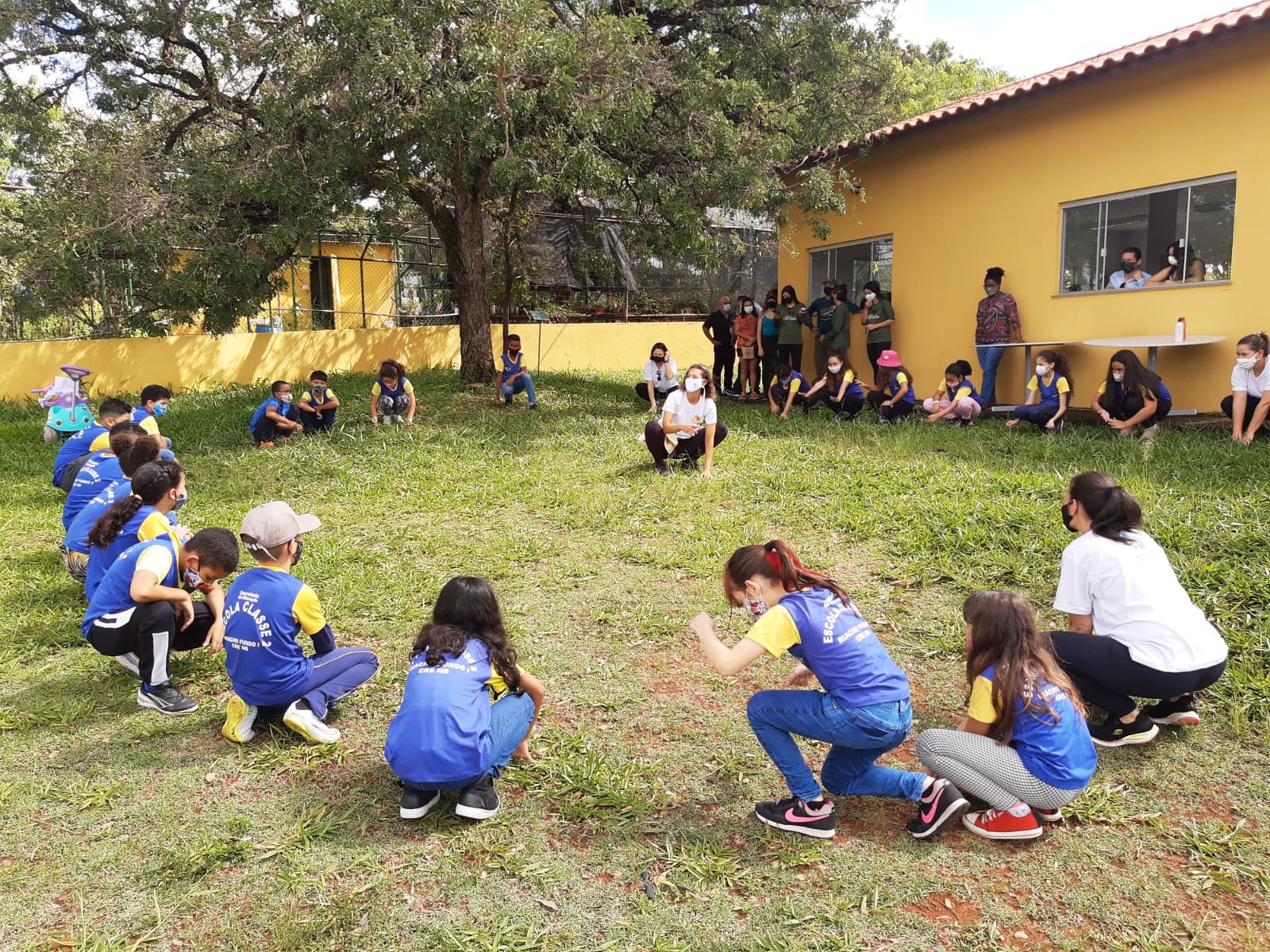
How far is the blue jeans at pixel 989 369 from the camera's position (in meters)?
11.1

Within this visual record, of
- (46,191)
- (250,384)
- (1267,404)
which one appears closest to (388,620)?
(1267,404)

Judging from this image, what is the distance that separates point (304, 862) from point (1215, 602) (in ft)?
15.0

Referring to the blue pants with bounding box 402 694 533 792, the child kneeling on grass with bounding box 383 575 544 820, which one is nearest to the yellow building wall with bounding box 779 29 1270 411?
the blue pants with bounding box 402 694 533 792

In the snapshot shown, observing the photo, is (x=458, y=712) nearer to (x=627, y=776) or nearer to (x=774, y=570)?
(x=627, y=776)

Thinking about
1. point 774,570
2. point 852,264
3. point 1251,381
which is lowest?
point 774,570

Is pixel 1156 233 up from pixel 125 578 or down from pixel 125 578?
up

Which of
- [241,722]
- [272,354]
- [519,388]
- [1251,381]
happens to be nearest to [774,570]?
[241,722]

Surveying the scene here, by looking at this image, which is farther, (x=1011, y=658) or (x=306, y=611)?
(x=306, y=611)

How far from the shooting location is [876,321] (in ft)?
41.7

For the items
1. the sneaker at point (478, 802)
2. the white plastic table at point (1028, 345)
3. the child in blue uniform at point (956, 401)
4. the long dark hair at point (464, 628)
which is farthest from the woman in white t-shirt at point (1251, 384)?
the sneaker at point (478, 802)

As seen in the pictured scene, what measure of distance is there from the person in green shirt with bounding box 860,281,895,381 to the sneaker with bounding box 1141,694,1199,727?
894 centimetres

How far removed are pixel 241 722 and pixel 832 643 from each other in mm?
2561

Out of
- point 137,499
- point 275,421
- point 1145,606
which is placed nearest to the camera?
point 1145,606

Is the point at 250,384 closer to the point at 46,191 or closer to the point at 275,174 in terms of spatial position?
the point at 46,191
